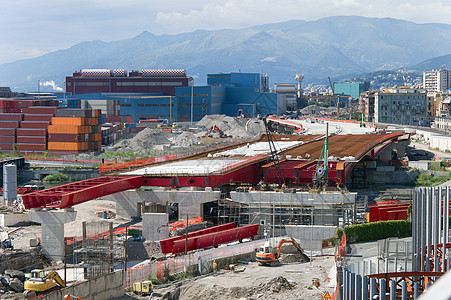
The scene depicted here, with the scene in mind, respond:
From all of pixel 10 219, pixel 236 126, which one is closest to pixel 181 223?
pixel 10 219

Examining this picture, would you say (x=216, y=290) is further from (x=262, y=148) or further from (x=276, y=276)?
(x=262, y=148)

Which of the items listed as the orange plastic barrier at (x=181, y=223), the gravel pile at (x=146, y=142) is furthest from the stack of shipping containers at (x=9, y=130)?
the orange plastic barrier at (x=181, y=223)

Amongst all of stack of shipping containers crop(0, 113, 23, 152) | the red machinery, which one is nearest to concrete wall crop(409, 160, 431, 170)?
the red machinery

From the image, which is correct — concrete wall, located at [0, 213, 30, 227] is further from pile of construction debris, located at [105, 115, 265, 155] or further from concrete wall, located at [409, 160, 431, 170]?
pile of construction debris, located at [105, 115, 265, 155]

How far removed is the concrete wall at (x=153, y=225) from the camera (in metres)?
43.4

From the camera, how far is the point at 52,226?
40125 millimetres

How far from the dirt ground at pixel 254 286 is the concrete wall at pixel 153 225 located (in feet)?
31.0

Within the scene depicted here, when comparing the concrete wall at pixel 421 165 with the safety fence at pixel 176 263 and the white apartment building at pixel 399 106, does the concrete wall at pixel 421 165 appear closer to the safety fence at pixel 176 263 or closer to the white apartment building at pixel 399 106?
the safety fence at pixel 176 263

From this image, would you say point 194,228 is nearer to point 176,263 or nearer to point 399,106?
point 176,263

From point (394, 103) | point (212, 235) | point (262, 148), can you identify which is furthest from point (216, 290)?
point (394, 103)

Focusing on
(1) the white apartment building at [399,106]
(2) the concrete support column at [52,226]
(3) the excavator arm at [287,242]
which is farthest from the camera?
(1) the white apartment building at [399,106]

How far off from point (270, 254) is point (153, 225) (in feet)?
32.9

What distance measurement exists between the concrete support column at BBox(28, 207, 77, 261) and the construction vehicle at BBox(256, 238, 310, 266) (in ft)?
33.3

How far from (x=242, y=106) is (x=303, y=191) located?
133451mm
